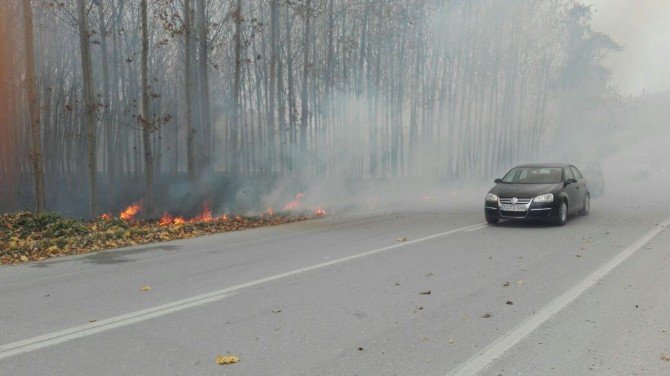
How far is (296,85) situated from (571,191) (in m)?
20.8

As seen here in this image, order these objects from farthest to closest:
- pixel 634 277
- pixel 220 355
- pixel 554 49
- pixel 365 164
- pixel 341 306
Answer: pixel 554 49 → pixel 365 164 → pixel 634 277 → pixel 341 306 → pixel 220 355

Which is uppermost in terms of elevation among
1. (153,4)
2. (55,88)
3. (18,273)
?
(153,4)

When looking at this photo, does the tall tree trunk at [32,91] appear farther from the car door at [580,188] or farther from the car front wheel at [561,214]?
the car door at [580,188]

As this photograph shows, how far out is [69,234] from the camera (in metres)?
11.5

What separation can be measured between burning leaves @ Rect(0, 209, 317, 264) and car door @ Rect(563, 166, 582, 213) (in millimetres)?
7469

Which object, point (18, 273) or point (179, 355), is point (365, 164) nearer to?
point (18, 273)

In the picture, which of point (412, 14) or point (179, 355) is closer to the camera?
point (179, 355)

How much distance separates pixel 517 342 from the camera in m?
4.54

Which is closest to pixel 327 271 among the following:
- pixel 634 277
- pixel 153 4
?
pixel 634 277

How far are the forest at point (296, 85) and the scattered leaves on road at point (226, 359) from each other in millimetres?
17049

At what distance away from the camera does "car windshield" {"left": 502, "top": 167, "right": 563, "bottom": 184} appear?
13.0m

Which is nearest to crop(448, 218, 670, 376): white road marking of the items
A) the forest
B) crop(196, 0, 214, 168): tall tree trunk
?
the forest

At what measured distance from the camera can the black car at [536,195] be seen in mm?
11922

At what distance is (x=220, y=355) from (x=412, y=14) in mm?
25501
